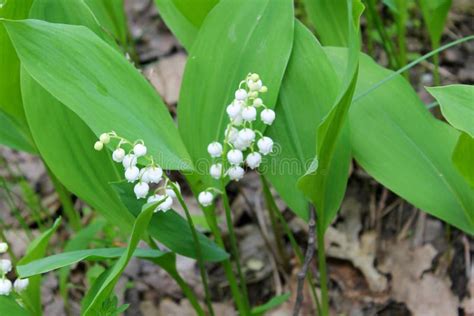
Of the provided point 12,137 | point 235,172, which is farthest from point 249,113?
point 12,137

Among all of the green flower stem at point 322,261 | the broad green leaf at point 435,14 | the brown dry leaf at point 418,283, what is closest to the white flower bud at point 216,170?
the green flower stem at point 322,261

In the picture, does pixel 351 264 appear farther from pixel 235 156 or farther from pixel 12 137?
pixel 12 137

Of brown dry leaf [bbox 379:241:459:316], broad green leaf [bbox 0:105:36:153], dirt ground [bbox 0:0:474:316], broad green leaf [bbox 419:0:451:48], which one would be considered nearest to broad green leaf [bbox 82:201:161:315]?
broad green leaf [bbox 0:105:36:153]

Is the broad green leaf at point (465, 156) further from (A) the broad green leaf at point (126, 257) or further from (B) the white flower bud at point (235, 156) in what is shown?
(A) the broad green leaf at point (126, 257)

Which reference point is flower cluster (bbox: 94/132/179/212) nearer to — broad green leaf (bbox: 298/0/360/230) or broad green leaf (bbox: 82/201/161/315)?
broad green leaf (bbox: 82/201/161/315)

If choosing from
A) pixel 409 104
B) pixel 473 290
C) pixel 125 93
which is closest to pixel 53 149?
pixel 125 93

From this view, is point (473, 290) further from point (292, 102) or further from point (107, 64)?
point (107, 64)
